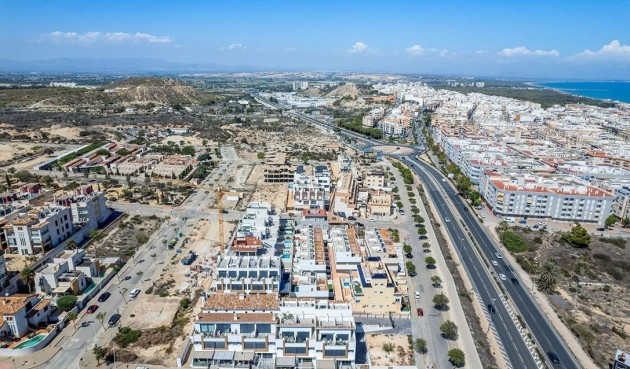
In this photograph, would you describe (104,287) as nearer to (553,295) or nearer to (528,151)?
(553,295)

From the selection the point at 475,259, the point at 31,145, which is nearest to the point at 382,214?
the point at 475,259

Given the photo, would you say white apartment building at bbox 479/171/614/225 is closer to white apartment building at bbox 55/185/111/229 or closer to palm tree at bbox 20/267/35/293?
white apartment building at bbox 55/185/111/229

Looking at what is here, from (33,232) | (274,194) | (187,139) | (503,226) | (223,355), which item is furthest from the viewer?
(187,139)

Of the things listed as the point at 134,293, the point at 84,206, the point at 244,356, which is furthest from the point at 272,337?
the point at 84,206

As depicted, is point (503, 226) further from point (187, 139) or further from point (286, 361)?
point (187, 139)

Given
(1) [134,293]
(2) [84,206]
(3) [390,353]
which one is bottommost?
(3) [390,353]

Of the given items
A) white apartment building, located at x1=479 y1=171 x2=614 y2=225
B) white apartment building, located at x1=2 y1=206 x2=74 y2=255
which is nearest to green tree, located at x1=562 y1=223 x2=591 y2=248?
white apartment building, located at x1=479 y1=171 x2=614 y2=225
